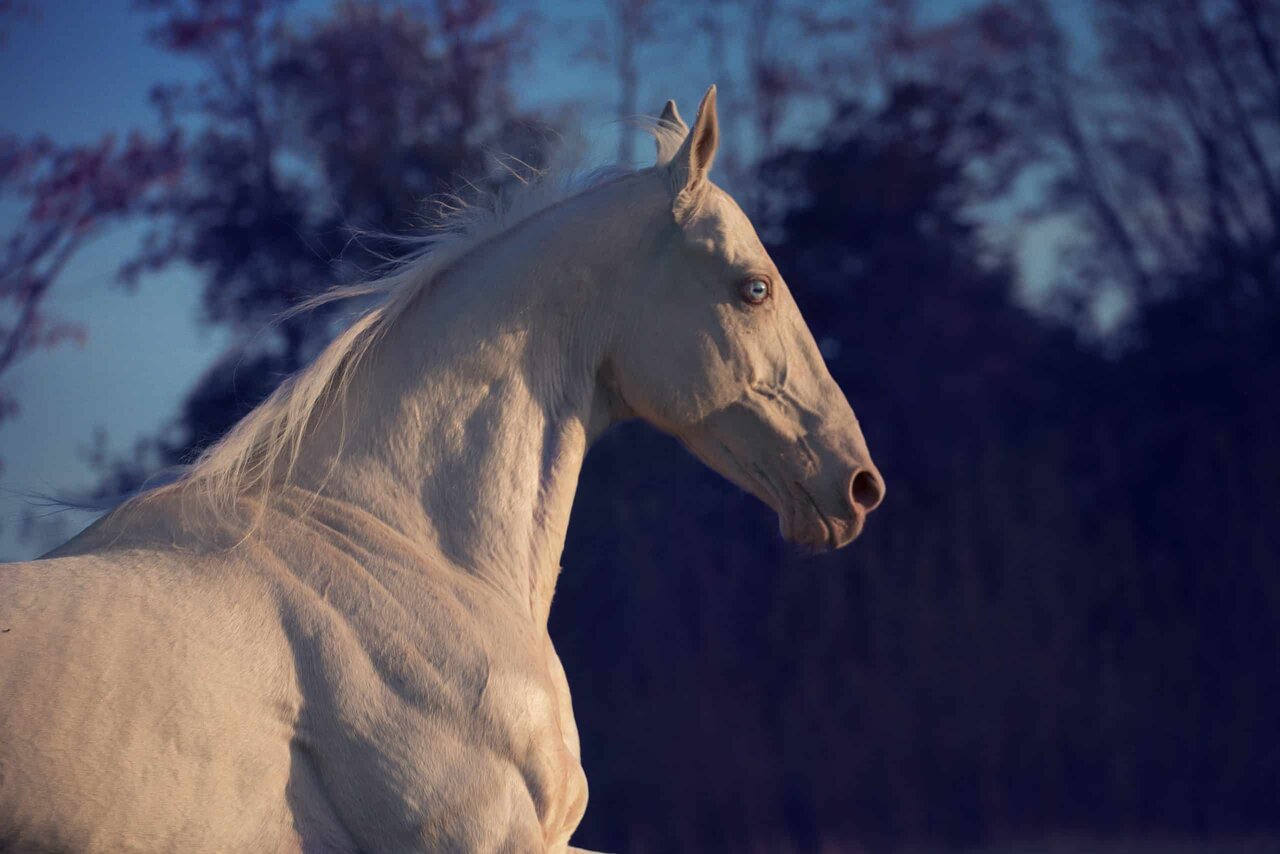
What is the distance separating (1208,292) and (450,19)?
6544mm

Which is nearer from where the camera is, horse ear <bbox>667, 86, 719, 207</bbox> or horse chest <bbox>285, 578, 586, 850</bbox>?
horse chest <bbox>285, 578, 586, 850</bbox>

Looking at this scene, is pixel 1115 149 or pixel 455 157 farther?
pixel 1115 149

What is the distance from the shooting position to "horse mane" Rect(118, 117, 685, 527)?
2463 mm

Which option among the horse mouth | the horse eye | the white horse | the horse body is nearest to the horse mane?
the white horse

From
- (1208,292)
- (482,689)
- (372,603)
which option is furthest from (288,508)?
(1208,292)

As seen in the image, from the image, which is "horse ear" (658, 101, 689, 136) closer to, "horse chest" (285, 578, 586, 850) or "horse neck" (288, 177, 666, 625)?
"horse neck" (288, 177, 666, 625)

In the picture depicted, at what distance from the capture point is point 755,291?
266 cm

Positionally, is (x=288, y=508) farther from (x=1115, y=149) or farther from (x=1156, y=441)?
(x=1115, y=149)

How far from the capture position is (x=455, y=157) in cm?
962

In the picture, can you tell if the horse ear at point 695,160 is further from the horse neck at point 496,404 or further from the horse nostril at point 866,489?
the horse nostril at point 866,489

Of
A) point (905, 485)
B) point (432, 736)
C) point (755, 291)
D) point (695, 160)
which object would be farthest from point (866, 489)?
point (905, 485)

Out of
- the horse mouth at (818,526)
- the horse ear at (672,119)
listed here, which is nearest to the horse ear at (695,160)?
the horse ear at (672,119)

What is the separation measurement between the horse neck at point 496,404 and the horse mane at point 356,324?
0.10 feet

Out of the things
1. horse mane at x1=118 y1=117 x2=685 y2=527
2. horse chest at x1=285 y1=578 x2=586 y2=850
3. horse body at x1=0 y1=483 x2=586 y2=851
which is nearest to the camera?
horse body at x1=0 y1=483 x2=586 y2=851
